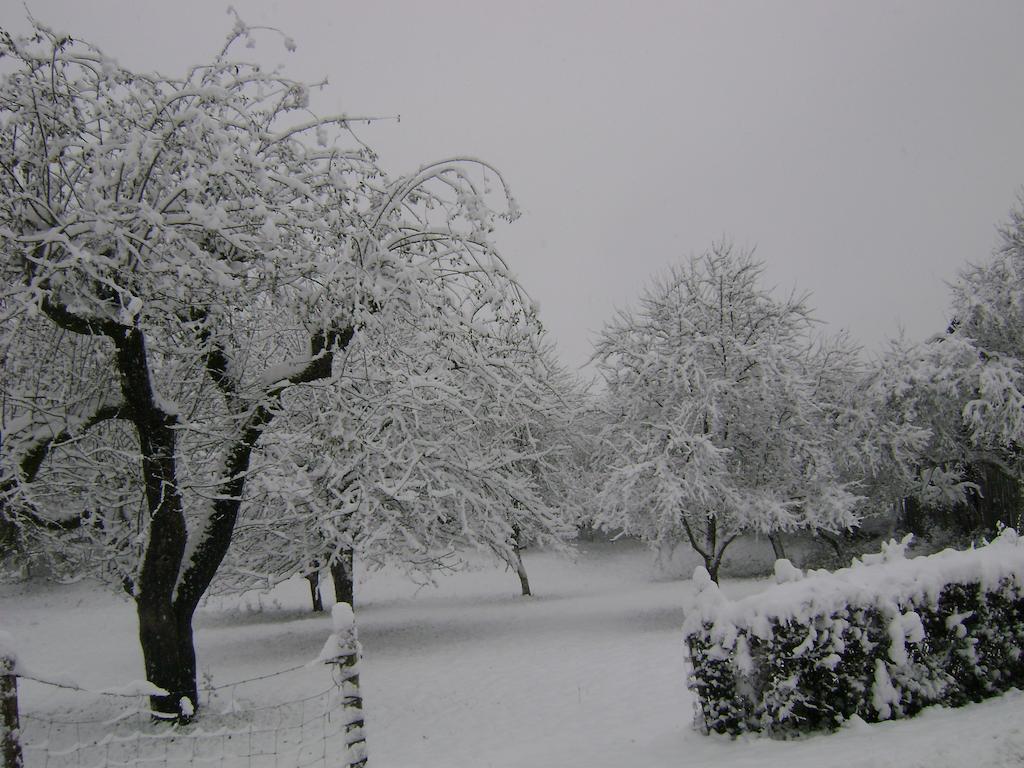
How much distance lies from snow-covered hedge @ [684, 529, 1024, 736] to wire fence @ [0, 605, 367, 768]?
126 inches

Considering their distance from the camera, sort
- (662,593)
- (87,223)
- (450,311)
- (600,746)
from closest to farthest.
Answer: (87,223)
(600,746)
(450,311)
(662,593)

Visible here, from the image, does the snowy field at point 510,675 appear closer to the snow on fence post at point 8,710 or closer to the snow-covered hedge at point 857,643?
the snow-covered hedge at point 857,643

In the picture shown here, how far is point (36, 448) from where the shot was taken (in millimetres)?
7742

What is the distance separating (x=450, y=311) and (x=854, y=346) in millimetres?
18064

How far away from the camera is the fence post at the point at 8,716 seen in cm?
520

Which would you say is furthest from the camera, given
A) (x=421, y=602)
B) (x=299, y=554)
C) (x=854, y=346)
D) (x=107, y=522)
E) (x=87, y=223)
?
(x=421, y=602)

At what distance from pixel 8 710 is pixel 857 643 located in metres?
6.81

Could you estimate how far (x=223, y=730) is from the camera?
6230mm

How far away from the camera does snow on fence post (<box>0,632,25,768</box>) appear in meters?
5.20

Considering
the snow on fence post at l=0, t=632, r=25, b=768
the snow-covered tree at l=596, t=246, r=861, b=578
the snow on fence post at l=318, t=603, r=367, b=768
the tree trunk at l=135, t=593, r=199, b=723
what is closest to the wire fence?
the snow on fence post at l=318, t=603, r=367, b=768

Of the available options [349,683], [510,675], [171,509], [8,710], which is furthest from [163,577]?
[510,675]

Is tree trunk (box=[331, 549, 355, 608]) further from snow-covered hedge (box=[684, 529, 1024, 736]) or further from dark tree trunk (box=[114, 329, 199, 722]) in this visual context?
snow-covered hedge (box=[684, 529, 1024, 736])

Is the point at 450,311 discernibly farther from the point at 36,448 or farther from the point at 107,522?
the point at 107,522

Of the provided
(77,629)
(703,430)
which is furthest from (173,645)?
(77,629)
